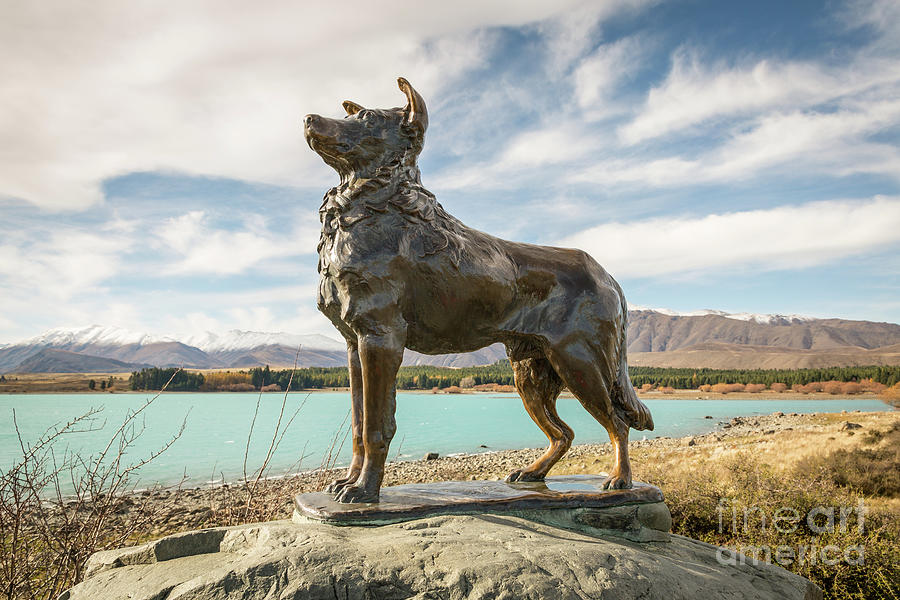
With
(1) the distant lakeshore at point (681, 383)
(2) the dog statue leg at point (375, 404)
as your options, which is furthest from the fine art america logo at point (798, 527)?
(1) the distant lakeshore at point (681, 383)

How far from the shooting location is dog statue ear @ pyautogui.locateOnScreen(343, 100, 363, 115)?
4.63m

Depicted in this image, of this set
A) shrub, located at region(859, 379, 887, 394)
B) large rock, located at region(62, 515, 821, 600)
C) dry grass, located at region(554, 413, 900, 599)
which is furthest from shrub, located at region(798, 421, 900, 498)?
shrub, located at region(859, 379, 887, 394)

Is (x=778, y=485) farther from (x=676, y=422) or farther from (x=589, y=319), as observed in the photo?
(x=676, y=422)

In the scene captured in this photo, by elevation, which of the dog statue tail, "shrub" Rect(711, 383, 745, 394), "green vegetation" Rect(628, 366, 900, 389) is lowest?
"shrub" Rect(711, 383, 745, 394)

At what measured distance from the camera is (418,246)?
4.32 meters

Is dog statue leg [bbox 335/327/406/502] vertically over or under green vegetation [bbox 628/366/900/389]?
over

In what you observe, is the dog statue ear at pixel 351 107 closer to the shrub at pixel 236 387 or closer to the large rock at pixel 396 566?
the large rock at pixel 396 566

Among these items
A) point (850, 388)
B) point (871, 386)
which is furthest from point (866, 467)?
point (850, 388)

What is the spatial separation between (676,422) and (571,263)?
49526 mm

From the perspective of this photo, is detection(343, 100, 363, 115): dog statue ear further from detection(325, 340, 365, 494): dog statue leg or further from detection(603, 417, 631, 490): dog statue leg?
detection(603, 417, 631, 490): dog statue leg

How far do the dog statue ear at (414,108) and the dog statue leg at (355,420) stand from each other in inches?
67.6

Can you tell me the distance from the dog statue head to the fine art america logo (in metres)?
5.38

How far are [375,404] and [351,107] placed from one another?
2328 millimetres

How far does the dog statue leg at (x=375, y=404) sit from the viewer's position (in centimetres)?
A: 410
